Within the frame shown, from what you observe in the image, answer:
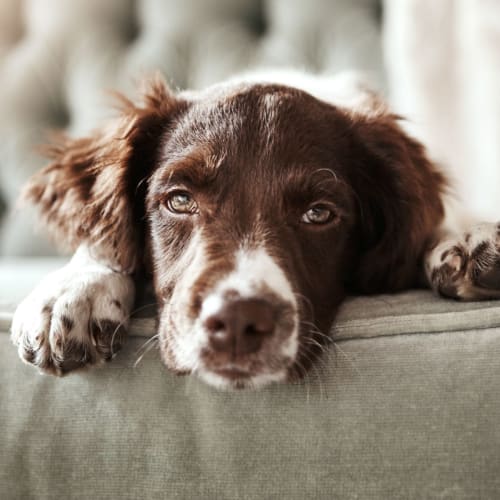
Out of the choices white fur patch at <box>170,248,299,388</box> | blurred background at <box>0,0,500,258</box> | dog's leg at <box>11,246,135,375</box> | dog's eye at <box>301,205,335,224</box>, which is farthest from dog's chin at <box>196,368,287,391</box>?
blurred background at <box>0,0,500,258</box>

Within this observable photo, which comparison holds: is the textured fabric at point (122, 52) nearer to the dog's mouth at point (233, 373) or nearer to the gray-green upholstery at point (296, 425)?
the gray-green upholstery at point (296, 425)

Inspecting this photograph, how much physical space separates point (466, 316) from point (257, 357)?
0.43 meters

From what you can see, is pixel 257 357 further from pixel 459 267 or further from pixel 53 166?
pixel 53 166

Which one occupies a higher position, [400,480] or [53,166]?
[53,166]

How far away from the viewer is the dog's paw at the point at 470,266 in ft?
4.47

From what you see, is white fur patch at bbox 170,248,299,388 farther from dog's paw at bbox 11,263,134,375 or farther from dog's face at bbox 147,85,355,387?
dog's paw at bbox 11,263,134,375

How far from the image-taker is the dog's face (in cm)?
120

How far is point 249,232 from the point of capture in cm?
139

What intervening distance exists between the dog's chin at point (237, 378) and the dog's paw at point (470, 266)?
462 mm

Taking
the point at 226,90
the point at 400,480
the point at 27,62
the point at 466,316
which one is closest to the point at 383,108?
the point at 226,90

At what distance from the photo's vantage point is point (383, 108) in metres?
1.97

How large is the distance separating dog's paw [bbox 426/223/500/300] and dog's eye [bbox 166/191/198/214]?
61 centimetres

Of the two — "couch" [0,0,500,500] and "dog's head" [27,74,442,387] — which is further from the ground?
"dog's head" [27,74,442,387]

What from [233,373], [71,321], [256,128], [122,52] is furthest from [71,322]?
[122,52]
